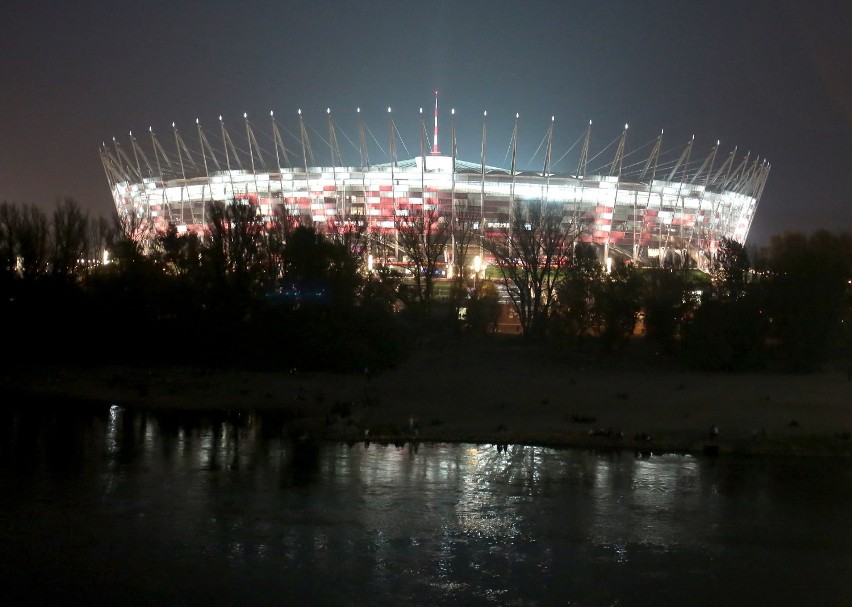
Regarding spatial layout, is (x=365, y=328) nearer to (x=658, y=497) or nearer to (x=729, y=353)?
(x=729, y=353)

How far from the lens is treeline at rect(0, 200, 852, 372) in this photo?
27875mm

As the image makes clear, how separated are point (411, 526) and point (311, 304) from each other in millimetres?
18764

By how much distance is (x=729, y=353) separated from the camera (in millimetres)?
27203

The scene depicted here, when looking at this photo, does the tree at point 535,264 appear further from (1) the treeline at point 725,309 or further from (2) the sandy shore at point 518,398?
(2) the sandy shore at point 518,398

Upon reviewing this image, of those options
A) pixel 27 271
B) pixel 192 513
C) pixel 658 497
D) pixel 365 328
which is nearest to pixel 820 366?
pixel 365 328

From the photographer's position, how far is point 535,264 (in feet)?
119

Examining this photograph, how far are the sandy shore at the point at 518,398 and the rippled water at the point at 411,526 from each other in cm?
116

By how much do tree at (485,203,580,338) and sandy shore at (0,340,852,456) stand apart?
12.6ft

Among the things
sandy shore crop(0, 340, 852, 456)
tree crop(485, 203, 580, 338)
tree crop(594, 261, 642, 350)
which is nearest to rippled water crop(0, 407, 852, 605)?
sandy shore crop(0, 340, 852, 456)

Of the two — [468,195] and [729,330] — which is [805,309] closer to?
[729,330]

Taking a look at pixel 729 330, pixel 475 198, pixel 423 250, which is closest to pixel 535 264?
pixel 423 250

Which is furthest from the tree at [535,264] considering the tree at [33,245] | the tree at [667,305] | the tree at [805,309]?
the tree at [33,245]

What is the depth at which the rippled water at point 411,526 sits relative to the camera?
8594 mm

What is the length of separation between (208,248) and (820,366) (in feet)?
66.6
